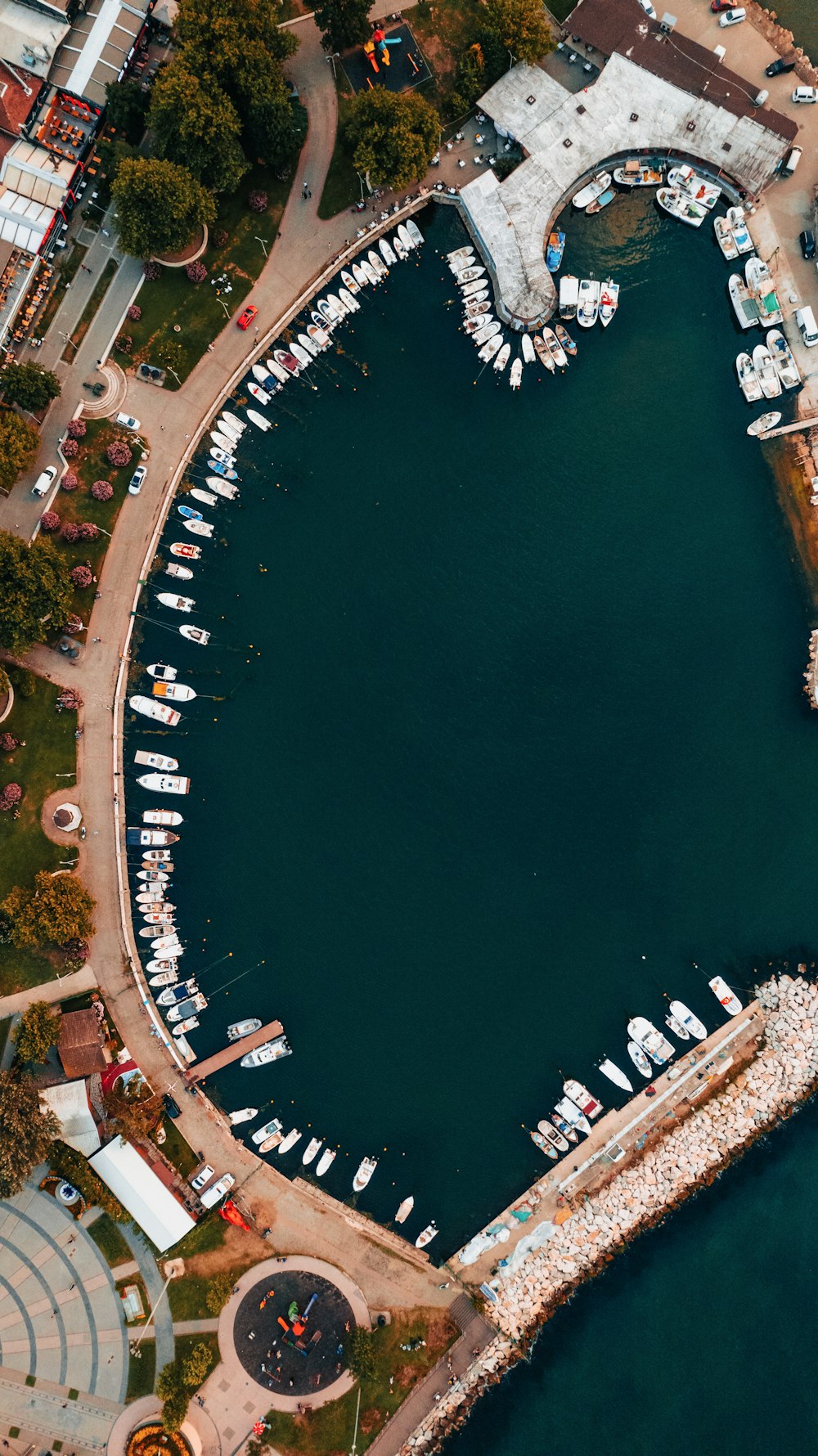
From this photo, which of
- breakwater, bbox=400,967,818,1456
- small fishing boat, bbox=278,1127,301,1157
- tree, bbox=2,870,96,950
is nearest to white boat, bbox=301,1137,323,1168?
small fishing boat, bbox=278,1127,301,1157

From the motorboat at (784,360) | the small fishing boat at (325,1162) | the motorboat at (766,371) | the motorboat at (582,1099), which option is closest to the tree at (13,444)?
the motorboat at (766,371)

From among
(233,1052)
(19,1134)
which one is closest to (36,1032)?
(19,1134)

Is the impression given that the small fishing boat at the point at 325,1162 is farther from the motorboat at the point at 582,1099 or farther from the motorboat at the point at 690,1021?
the motorboat at the point at 690,1021

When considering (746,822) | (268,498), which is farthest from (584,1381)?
(268,498)

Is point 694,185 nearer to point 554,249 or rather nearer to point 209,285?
point 554,249

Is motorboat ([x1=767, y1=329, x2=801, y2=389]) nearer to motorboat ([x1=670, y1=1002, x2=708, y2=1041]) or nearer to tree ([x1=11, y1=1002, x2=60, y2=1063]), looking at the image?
motorboat ([x1=670, y1=1002, x2=708, y2=1041])

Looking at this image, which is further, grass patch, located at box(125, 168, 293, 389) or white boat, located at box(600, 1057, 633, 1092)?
white boat, located at box(600, 1057, 633, 1092)

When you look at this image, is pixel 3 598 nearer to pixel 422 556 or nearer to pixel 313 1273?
pixel 422 556
